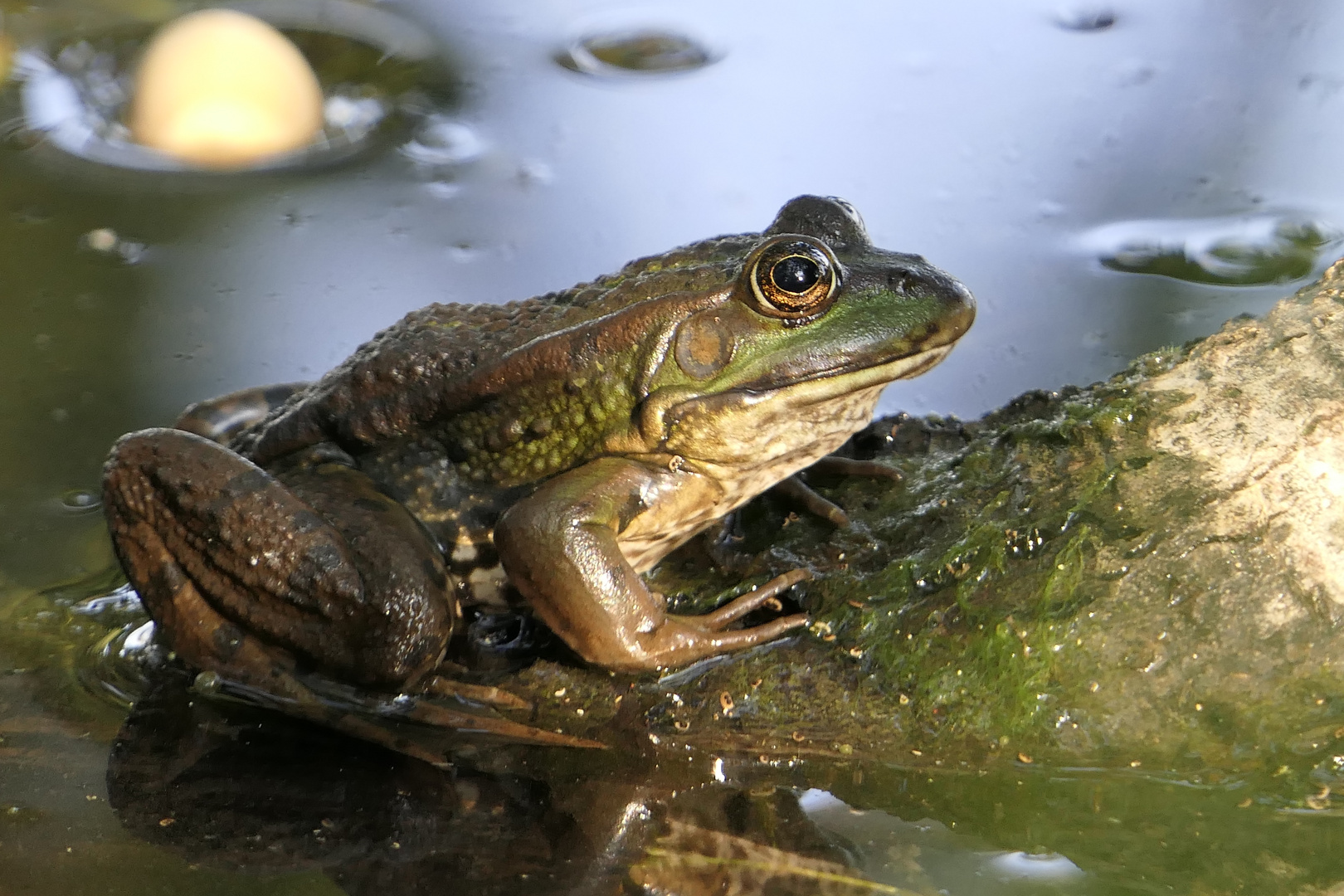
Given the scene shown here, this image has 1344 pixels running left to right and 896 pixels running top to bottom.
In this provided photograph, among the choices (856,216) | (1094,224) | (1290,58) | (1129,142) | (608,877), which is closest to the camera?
(608,877)

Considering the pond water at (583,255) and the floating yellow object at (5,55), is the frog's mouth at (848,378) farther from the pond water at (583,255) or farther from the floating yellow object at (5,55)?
the floating yellow object at (5,55)

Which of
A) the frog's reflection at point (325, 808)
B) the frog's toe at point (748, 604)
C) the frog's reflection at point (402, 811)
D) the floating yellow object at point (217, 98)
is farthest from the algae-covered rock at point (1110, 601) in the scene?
the floating yellow object at point (217, 98)

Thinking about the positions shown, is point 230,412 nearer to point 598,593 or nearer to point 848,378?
point 598,593

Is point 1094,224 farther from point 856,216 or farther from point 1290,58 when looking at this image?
point 856,216

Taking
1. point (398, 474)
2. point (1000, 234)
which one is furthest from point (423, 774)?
point (1000, 234)

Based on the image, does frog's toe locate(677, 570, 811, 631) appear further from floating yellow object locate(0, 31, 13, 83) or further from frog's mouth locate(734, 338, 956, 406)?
floating yellow object locate(0, 31, 13, 83)
